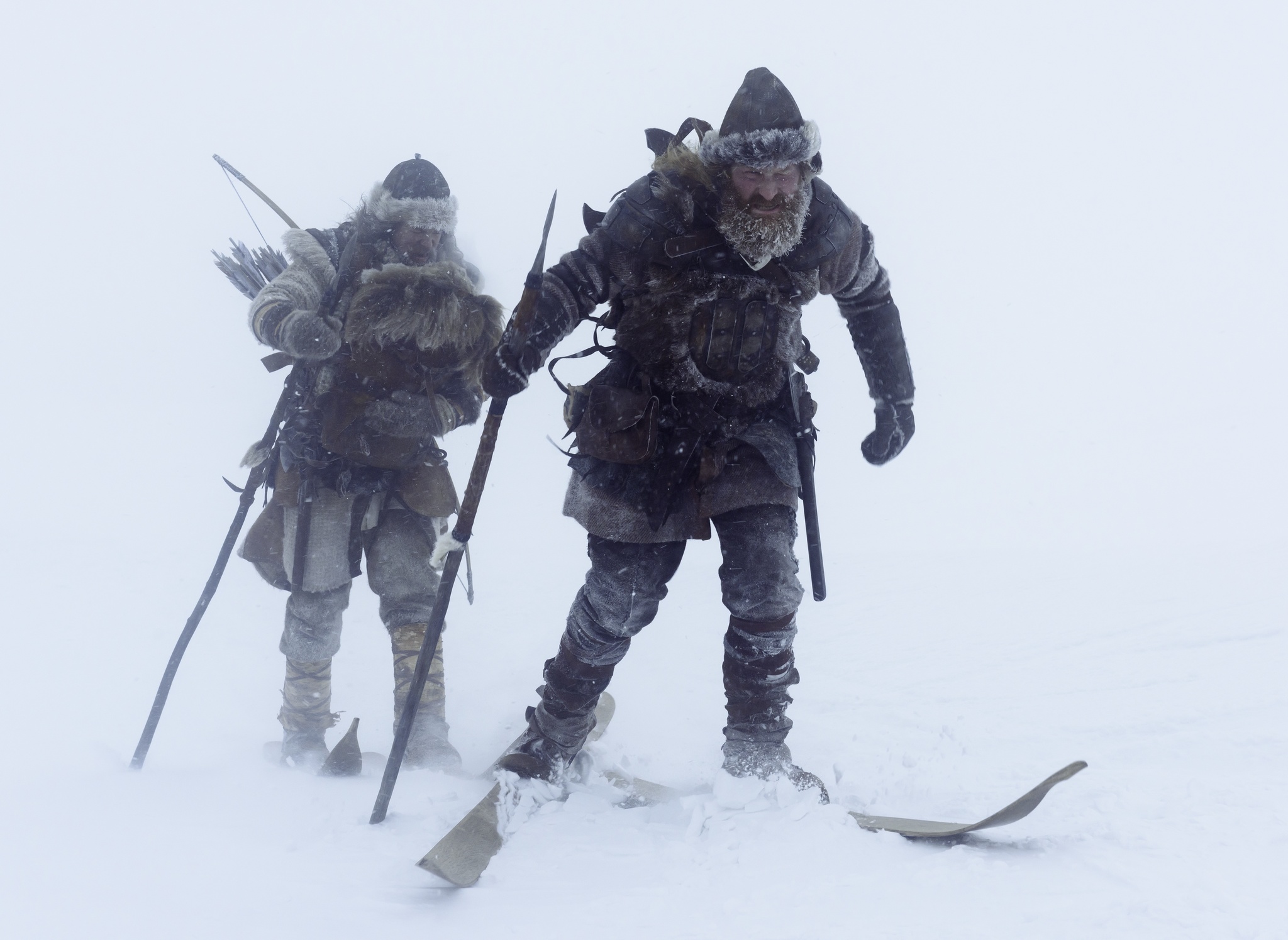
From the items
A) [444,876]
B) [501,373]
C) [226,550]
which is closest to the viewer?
[444,876]

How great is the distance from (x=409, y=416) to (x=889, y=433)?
1774 millimetres

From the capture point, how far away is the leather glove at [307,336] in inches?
136

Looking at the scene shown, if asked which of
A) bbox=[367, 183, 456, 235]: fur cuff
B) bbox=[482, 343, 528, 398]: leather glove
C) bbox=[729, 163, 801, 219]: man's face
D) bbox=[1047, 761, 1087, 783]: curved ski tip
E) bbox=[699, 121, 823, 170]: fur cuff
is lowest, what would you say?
bbox=[1047, 761, 1087, 783]: curved ski tip

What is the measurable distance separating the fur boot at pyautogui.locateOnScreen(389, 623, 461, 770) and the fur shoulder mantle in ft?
3.54

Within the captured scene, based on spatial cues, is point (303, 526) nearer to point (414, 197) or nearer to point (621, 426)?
point (414, 197)

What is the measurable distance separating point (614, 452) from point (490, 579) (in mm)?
4920

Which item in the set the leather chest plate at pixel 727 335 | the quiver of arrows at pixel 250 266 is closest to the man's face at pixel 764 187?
the leather chest plate at pixel 727 335

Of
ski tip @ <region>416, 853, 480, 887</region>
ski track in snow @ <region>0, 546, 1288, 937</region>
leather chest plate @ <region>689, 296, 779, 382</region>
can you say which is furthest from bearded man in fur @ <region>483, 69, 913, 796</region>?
ski tip @ <region>416, 853, 480, 887</region>

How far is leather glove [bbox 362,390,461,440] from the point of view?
3586 mm

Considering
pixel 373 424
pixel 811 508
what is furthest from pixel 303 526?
pixel 811 508

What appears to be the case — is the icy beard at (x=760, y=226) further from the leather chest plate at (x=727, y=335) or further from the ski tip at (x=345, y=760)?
the ski tip at (x=345, y=760)

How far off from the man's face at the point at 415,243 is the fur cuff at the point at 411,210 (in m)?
0.02

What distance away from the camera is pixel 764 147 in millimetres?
2521

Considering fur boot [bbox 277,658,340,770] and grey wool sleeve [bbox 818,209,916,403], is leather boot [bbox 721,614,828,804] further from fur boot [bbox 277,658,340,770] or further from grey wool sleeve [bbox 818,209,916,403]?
fur boot [bbox 277,658,340,770]
